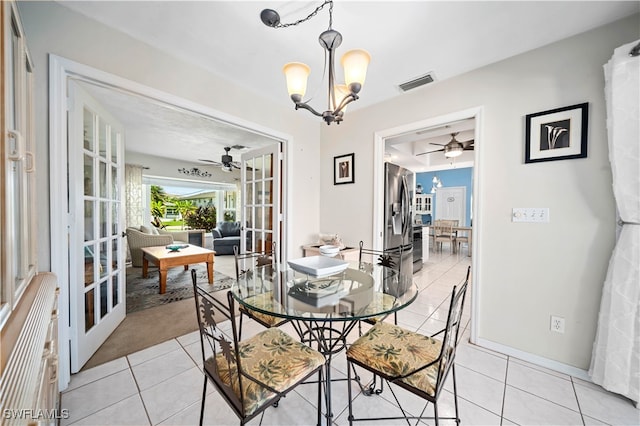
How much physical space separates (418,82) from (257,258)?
255 centimetres

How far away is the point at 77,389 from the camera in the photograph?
1583mm

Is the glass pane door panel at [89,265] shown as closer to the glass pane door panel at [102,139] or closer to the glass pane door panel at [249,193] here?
the glass pane door panel at [102,139]

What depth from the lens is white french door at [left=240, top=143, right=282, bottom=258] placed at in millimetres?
3062

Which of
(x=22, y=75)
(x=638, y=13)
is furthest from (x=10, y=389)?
(x=638, y=13)

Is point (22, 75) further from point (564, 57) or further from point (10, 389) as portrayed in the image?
point (564, 57)

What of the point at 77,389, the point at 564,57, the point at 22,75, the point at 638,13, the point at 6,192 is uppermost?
A: the point at 638,13

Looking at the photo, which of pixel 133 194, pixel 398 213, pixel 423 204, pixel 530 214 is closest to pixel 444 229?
pixel 423 204

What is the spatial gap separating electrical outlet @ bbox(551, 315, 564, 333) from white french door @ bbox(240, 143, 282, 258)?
2.57 metres

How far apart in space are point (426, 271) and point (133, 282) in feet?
16.2

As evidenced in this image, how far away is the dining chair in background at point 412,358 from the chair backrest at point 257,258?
116cm

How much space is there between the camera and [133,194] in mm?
5570

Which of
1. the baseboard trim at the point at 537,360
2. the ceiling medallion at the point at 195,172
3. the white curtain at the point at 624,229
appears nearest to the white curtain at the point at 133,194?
the ceiling medallion at the point at 195,172

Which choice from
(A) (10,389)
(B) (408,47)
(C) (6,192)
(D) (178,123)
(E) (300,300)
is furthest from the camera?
(D) (178,123)

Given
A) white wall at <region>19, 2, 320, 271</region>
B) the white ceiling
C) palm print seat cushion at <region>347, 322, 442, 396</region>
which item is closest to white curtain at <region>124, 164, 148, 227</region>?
white wall at <region>19, 2, 320, 271</region>
